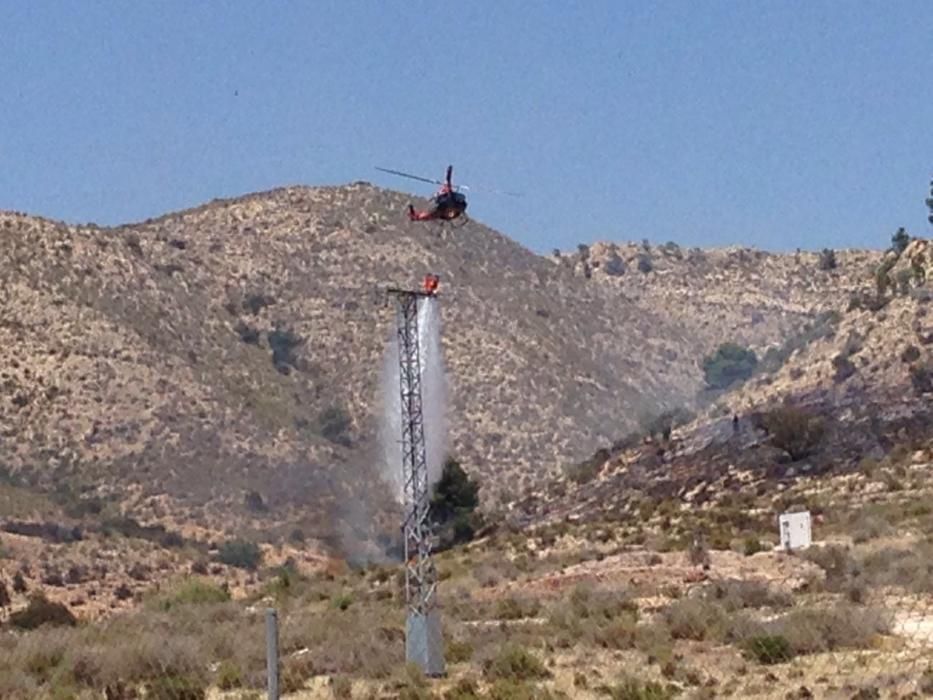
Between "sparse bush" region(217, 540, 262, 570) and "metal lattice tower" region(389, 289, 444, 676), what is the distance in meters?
42.8

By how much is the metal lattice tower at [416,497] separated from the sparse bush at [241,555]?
4278 cm

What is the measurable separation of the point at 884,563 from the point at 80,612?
26.9 metres

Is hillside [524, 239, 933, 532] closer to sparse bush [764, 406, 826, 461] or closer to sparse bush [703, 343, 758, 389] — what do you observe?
sparse bush [764, 406, 826, 461]

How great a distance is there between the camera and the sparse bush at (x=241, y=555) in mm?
68875

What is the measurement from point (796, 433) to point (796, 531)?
20.4 meters

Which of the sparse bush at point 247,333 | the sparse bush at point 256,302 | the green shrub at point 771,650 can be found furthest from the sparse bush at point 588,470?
the green shrub at point 771,650

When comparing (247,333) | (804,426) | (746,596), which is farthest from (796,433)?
(247,333)

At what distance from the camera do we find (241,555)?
228 feet

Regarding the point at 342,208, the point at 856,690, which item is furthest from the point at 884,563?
the point at 342,208

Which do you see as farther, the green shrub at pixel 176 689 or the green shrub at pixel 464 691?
the green shrub at pixel 176 689

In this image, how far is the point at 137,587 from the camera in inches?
2456

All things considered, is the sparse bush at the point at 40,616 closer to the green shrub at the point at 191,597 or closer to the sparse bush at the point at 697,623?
the green shrub at the point at 191,597

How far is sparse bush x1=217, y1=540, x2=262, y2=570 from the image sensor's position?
68875mm

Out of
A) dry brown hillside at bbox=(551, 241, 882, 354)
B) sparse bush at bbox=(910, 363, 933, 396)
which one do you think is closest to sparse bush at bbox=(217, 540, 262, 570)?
sparse bush at bbox=(910, 363, 933, 396)
